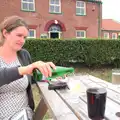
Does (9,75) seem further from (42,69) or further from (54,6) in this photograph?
(54,6)

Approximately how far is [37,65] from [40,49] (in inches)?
299

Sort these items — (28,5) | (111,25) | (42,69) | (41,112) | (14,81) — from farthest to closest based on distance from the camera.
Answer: (111,25), (28,5), (41,112), (14,81), (42,69)

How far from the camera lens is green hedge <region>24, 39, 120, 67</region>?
356 inches

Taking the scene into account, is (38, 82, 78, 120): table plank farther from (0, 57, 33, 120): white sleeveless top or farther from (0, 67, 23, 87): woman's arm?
(0, 67, 23, 87): woman's arm

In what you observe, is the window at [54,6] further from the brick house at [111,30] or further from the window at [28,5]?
the brick house at [111,30]

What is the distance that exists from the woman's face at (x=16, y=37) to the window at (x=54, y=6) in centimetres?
1559

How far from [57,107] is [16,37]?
822 mm

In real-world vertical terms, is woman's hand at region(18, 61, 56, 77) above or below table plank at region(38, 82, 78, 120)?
above

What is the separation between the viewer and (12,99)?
2090 mm

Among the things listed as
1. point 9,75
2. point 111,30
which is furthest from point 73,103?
point 111,30

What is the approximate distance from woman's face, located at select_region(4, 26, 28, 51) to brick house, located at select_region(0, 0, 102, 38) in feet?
46.5

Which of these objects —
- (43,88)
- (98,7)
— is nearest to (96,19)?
(98,7)

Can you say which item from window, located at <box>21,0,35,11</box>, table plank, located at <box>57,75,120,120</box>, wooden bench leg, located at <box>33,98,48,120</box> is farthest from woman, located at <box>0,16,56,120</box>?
window, located at <box>21,0,35,11</box>

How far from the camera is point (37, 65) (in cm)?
151
